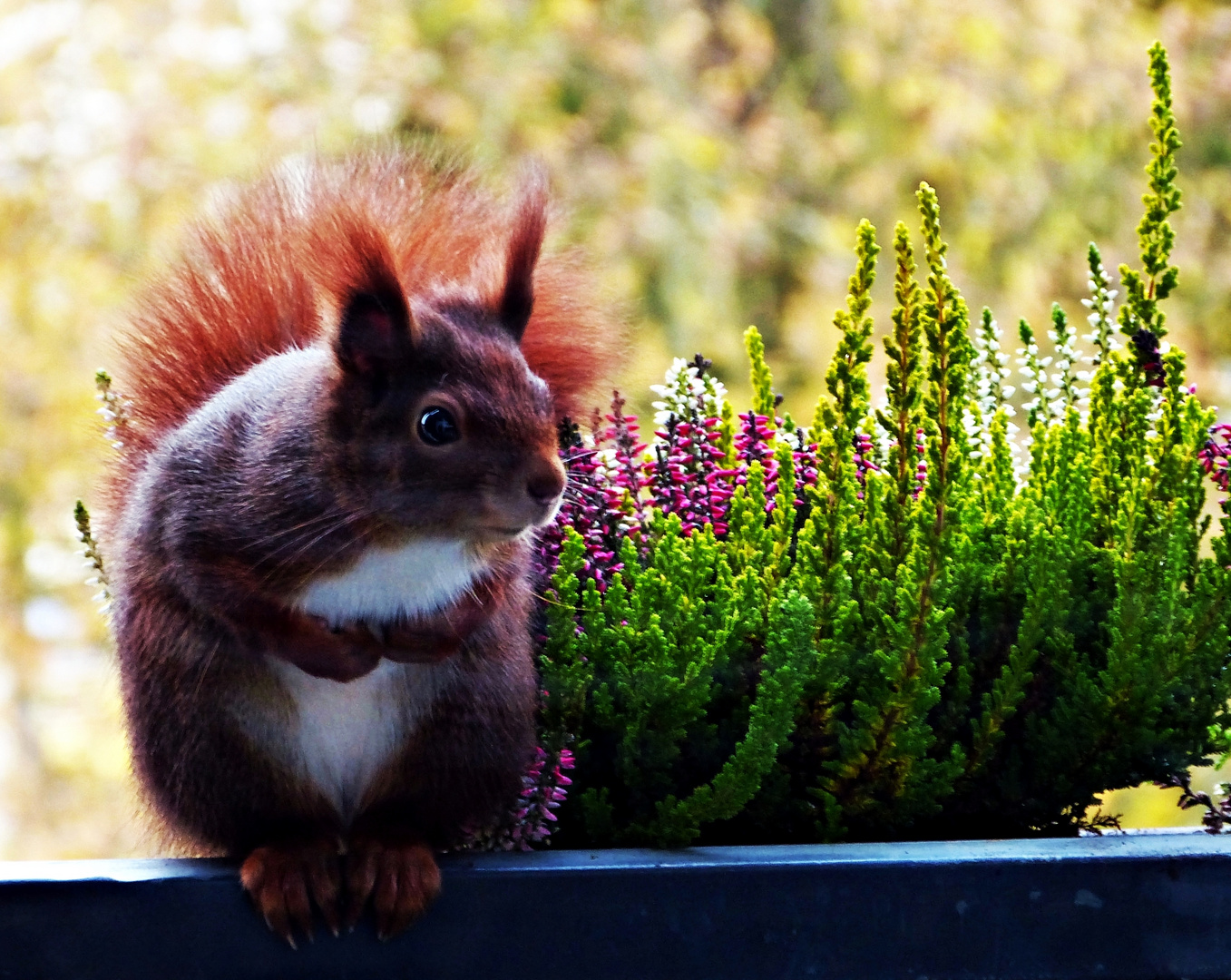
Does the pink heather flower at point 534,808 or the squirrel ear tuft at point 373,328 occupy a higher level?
the squirrel ear tuft at point 373,328

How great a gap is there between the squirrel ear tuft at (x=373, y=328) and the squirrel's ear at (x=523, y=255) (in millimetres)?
74

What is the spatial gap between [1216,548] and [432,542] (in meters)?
0.46

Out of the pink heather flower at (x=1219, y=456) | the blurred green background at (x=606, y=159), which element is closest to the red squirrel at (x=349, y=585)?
the pink heather flower at (x=1219, y=456)

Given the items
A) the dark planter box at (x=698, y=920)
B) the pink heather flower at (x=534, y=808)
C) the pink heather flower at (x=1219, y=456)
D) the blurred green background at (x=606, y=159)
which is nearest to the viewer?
the dark planter box at (x=698, y=920)

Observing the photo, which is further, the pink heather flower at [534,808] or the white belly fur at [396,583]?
the pink heather flower at [534,808]

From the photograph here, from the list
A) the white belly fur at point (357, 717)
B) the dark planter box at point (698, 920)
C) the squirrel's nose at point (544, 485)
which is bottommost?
the dark planter box at point (698, 920)

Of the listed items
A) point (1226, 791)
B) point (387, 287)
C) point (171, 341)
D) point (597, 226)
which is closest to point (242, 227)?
point (171, 341)

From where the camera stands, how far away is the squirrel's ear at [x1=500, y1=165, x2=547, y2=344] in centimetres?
76

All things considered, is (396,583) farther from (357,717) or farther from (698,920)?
(698,920)

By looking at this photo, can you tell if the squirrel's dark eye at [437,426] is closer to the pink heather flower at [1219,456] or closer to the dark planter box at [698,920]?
the dark planter box at [698,920]

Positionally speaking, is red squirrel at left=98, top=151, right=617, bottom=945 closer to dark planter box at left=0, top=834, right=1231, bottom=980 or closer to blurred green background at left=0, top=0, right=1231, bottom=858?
dark planter box at left=0, top=834, right=1231, bottom=980

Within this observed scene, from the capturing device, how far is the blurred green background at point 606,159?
297 cm

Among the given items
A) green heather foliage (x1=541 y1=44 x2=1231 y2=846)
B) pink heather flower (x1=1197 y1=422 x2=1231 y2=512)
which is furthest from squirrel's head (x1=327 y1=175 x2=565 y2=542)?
pink heather flower (x1=1197 y1=422 x2=1231 y2=512)

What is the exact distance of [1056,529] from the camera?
86cm
